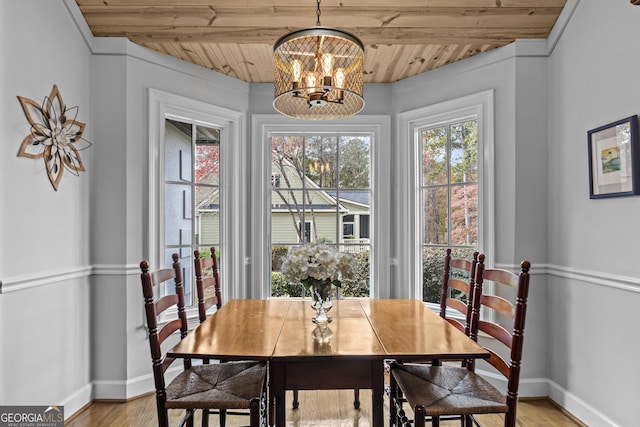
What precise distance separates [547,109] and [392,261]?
5.33ft

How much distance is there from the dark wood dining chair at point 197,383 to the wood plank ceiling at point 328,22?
67.2 inches

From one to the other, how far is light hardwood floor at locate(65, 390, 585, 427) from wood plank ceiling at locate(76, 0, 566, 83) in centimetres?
247

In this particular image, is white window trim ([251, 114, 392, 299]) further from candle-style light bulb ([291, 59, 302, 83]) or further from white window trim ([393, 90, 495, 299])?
candle-style light bulb ([291, 59, 302, 83])

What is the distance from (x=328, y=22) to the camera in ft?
9.14

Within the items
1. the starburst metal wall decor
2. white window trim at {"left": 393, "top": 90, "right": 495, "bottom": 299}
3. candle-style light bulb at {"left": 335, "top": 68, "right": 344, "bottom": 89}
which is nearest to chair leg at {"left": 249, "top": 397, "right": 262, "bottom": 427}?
candle-style light bulb at {"left": 335, "top": 68, "right": 344, "bottom": 89}

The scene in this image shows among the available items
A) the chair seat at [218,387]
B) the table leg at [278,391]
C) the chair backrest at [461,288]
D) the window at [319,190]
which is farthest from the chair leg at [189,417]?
the window at [319,190]

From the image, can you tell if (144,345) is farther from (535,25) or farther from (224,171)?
(535,25)

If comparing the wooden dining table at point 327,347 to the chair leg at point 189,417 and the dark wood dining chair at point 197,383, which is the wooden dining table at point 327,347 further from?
the chair leg at point 189,417

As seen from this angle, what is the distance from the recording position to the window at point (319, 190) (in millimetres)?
3627

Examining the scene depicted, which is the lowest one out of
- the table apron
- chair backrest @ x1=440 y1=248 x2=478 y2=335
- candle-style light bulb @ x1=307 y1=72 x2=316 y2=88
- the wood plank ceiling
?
the table apron

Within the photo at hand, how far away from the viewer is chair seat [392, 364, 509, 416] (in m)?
1.63

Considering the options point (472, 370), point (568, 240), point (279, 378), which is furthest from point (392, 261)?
point (279, 378)

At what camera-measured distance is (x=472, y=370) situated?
2035 mm

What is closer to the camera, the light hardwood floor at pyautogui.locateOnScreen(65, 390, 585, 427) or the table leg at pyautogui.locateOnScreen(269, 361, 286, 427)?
the table leg at pyautogui.locateOnScreen(269, 361, 286, 427)
